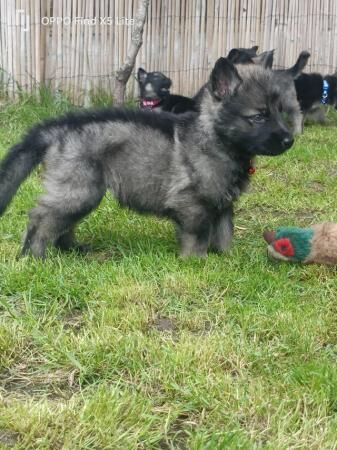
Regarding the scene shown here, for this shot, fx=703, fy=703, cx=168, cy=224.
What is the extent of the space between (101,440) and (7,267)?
5.76 feet

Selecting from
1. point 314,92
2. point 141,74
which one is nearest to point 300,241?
point 141,74

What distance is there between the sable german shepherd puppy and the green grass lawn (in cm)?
23

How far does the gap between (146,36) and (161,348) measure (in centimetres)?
741

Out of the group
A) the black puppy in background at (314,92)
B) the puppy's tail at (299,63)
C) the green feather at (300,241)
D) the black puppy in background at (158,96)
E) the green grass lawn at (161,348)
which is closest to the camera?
the green grass lawn at (161,348)

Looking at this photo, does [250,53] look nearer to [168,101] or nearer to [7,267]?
[168,101]

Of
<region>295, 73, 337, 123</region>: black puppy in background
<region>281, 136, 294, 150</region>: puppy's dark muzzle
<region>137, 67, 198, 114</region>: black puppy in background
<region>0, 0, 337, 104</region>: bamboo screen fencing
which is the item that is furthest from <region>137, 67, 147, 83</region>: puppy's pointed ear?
<region>281, 136, 294, 150</region>: puppy's dark muzzle

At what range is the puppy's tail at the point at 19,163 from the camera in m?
Result: 4.27

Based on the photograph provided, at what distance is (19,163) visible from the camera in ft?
14.2

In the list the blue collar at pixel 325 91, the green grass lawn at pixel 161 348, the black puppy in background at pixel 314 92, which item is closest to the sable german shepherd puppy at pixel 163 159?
the green grass lawn at pixel 161 348

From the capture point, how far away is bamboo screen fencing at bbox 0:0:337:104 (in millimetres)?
8844

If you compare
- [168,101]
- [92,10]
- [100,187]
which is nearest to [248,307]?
[100,187]

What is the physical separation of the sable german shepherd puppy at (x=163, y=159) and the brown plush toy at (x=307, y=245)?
0.42 meters

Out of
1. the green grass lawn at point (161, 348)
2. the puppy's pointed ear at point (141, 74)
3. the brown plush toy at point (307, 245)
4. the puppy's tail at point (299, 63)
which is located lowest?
the green grass lawn at point (161, 348)

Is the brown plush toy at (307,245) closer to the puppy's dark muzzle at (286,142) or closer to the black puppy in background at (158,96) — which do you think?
the puppy's dark muzzle at (286,142)
